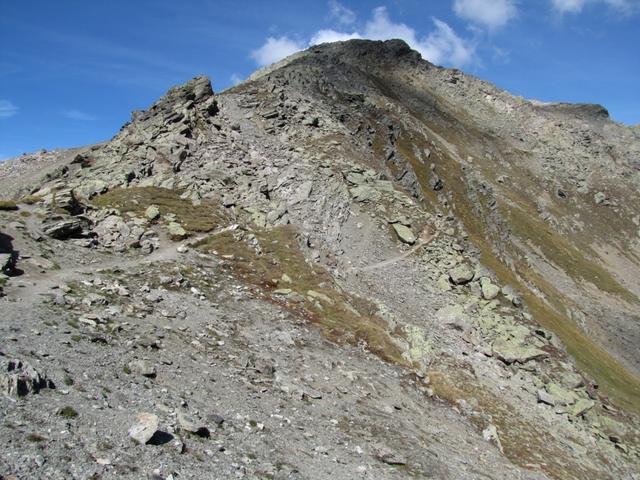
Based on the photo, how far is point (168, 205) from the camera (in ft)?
159

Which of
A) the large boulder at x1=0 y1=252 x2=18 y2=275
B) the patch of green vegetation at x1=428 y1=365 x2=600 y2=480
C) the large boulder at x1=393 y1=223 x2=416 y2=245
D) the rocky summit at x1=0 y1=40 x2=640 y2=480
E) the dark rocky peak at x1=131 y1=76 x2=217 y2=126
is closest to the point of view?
the rocky summit at x1=0 y1=40 x2=640 y2=480

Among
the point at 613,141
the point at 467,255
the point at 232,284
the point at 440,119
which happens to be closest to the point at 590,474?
the point at 467,255

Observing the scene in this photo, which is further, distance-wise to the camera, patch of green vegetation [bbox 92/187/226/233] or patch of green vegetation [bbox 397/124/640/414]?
patch of green vegetation [bbox 397/124/640/414]

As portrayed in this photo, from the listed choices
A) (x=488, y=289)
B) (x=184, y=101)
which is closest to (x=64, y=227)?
(x=184, y=101)

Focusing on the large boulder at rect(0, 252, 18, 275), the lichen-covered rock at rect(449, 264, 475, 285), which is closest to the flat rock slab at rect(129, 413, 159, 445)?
the large boulder at rect(0, 252, 18, 275)

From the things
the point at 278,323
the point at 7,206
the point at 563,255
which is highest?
the point at 563,255

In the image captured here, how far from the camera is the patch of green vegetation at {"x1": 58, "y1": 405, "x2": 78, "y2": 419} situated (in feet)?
48.0

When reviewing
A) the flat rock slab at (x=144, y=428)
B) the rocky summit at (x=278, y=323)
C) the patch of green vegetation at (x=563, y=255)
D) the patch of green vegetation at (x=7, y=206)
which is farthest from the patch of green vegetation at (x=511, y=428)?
the patch of green vegetation at (x=563, y=255)

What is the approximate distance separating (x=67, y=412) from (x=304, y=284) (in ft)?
87.1

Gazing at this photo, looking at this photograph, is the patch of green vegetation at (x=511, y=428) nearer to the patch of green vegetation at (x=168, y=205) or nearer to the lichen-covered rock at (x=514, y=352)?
the lichen-covered rock at (x=514, y=352)

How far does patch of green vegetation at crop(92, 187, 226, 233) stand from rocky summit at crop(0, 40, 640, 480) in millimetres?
300

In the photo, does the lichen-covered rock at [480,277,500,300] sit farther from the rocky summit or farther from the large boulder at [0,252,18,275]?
the large boulder at [0,252,18,275]

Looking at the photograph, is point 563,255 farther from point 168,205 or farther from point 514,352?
point 168,205

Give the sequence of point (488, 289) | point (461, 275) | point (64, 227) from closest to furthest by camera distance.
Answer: point (64, 227) → point (488, 289) → point (461, 275)
